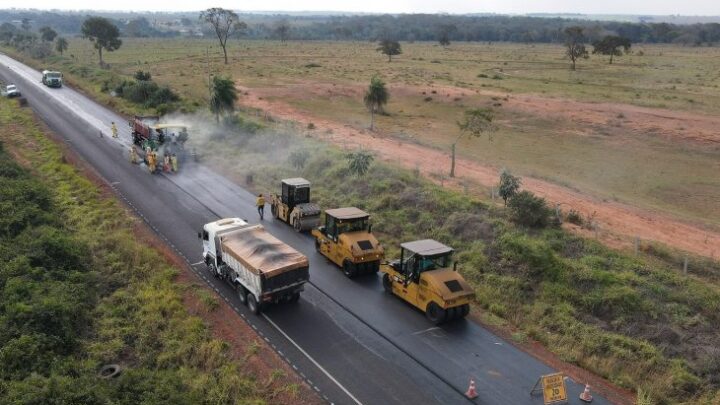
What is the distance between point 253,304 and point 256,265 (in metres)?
1.64

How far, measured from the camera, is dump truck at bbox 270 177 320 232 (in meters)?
28.9

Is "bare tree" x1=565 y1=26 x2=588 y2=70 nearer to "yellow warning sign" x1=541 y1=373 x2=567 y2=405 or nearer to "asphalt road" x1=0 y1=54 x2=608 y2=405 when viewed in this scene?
"asphalt road" x1=0 y1=54 x2=608 y2=405

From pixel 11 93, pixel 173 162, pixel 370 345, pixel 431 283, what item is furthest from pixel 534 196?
pixel 11 93

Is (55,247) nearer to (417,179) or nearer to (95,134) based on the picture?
(417,179)

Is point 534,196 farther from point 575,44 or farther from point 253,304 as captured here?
point 575,44

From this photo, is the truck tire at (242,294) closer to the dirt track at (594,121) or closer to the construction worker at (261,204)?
the construction worker at (261,204)

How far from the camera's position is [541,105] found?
227 ft

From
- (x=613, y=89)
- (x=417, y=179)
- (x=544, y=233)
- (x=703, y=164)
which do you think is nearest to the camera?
(x=544, y=233)

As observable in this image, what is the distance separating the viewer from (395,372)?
1756 cm

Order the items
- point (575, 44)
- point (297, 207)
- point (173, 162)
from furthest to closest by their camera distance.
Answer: point (575, 44) < point (173, 162) < point (297, 207)

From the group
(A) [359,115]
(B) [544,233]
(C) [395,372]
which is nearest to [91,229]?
(C) [395,372]

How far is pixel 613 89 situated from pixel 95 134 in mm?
72409

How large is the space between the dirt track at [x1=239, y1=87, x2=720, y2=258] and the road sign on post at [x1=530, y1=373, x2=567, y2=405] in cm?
1304

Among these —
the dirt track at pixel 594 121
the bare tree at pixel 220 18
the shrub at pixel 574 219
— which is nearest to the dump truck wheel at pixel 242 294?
the dirt track at pixel 594 121
